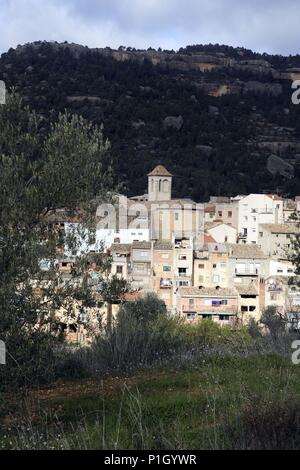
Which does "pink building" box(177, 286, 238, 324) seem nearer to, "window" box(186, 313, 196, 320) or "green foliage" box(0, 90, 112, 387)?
"window" box(186, 313, 196, 320)

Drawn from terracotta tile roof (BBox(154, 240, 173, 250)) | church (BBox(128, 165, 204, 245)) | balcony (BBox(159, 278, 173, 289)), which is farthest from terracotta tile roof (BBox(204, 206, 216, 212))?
balcony (BBox(159, 278, 173, 289))

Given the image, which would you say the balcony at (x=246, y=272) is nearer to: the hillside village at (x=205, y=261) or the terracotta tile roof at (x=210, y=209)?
the hillside village at (x=205, y=261)

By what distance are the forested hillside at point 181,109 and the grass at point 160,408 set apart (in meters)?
62.3

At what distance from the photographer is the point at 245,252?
140 ft

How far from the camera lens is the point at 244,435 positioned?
404cm

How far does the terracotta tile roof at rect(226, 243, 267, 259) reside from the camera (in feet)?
138

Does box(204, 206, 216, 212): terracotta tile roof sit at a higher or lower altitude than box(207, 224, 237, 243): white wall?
higher

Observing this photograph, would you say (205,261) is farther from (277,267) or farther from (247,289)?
(247,289)

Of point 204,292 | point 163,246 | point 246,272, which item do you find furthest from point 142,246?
point 204,292

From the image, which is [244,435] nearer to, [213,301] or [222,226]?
[213,301]

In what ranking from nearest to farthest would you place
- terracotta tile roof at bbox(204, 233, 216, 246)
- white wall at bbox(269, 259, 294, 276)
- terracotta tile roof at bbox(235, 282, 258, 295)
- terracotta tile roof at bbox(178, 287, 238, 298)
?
terracotta tile roof at bbox(178, 287, 238, 298) < terracotta tile roof at bbox(235, 282, 258, 295) < white wall at bbox(269, 259, 294, 276) < terracotta tile roof at bbox(204, 233, 216, 246)

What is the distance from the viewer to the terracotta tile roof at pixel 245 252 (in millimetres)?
42031

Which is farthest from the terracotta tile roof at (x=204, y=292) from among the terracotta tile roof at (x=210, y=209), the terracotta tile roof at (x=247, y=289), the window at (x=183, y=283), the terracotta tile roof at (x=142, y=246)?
the terracotta tile roof at (x=210, y=209)
